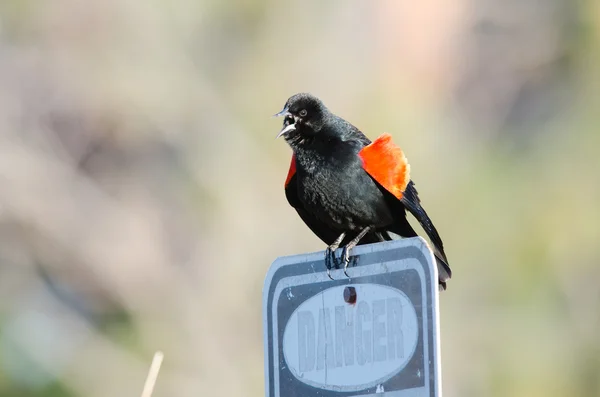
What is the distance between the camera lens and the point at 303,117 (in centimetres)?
458

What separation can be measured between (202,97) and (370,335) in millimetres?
7952

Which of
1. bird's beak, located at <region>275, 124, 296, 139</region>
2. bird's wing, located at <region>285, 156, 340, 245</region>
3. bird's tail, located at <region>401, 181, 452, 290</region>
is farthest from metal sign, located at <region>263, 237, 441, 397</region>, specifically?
bird's beak, located at <region>275, 124, 296, 139</region>

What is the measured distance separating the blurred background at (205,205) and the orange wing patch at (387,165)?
5.09 meters

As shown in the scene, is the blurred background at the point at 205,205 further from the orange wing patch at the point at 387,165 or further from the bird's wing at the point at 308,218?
the orange wing patch at the point at 387,165

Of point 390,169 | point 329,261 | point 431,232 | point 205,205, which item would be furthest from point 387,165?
point 205,205

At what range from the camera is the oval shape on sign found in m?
2.65

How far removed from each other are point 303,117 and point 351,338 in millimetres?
1926

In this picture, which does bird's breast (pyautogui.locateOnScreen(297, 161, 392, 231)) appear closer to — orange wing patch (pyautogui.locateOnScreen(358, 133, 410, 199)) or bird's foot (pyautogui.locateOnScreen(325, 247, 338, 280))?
orange wing patch (pyautogui.locateOnScreen(358, 133, 410, 199))

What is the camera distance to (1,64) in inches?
411

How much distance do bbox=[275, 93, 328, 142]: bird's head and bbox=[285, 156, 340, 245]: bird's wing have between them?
0.36ft

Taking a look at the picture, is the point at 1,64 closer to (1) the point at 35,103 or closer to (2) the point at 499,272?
(1) the point at 35,103

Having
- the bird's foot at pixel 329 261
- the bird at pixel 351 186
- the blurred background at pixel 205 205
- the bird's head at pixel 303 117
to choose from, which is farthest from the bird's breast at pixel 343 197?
the blurred background at pixel 205 205

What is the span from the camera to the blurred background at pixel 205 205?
9719 mm

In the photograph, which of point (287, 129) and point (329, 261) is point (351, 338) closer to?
point (329, 261)
